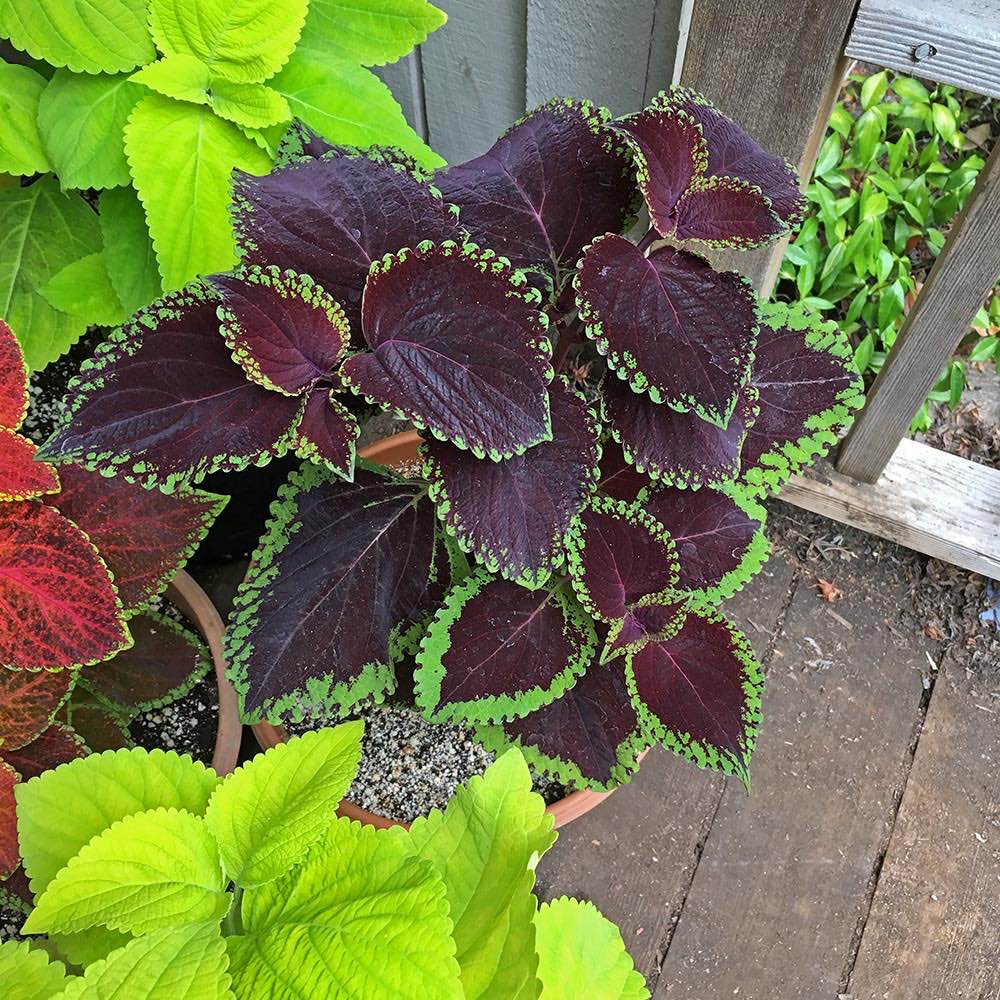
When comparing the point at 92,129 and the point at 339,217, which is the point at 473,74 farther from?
the point at 339,217

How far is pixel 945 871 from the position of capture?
1254mm

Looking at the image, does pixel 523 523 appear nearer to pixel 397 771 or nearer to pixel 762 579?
pixel 397 771

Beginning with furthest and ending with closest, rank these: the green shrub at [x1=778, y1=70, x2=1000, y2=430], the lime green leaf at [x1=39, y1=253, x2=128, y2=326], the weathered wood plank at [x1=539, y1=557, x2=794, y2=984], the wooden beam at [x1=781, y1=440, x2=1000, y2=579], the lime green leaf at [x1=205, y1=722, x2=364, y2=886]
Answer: the green shrub at [x1=778, y1=70, x2=1000, y2=430]
the wooden beam at [x1=781, y1=440, x2=1000, y2=579]
the weathered wood plank at [x1=539, y1=557, x2=794, y2=984]
the lime green leaf at [x1=39, y1=253, x2=128, y2=326]
the lime green leaf at [x1=205, y1=722, x2=364, y2=886]

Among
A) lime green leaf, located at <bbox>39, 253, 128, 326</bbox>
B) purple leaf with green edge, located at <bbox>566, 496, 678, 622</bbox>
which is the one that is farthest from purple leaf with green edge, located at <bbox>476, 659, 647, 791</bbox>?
lime green leaf, located at <bbox>39, 253, 128, 326</bbox>

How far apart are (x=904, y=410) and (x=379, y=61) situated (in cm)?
82

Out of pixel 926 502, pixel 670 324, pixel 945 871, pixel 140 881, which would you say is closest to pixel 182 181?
pixel 670 324

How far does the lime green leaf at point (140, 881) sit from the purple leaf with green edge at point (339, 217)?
379 millimetres

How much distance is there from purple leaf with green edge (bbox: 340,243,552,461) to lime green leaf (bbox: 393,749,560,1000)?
24 cm

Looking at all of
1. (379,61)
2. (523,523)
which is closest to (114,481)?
(523,523)

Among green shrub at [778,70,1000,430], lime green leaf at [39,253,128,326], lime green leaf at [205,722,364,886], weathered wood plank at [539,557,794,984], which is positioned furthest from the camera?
green shrub at [778,70,1000,430]

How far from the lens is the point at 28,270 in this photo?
1.16 meters

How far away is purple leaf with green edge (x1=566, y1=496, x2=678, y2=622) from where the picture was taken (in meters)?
0.77

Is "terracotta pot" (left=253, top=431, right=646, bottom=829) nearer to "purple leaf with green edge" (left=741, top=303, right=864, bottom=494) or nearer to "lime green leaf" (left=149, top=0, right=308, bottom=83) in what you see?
"purple leaf with green edge" (left=741, top=303, right=864, bottom=494)

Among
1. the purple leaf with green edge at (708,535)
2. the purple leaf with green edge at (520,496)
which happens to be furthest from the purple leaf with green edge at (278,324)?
the purple leaf with green edge at (708,535)
